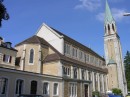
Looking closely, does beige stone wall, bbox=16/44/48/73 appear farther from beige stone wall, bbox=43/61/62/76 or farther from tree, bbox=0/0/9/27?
tree, bbox=0/0/9/27

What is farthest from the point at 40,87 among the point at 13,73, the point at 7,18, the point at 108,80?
the point at 108,80

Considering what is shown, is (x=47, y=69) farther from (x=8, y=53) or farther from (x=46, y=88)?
(x=8, y=53)

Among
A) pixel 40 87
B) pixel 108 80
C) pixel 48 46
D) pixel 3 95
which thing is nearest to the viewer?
pixel 3 95

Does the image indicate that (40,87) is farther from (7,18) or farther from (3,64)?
(7,18)

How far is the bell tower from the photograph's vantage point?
62.6m

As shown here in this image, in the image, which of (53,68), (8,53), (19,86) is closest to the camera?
(19,86)

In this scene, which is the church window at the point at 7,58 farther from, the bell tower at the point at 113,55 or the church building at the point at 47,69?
the bell tower at the point at 113,55

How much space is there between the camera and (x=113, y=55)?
68.4 metres

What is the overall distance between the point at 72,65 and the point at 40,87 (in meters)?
12.8

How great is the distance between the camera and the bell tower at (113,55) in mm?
62581

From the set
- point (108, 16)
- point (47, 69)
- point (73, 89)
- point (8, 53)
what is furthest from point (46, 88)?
point (108, 16)

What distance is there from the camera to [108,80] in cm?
6212

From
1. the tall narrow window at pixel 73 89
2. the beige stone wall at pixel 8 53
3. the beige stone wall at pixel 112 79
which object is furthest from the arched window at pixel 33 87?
the beige stone wall at pixel 112 79

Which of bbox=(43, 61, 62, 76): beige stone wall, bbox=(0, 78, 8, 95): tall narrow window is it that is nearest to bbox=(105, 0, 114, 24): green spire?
bbox=(43, 61, 62, 76): beige stone wall
